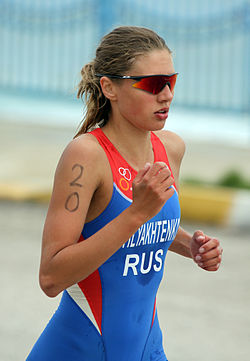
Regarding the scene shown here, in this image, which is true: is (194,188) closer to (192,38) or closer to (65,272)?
(192,38)

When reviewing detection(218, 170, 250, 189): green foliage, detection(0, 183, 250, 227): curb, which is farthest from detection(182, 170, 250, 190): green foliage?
detection(0, 183, 250, 227): curb

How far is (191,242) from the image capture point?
288 cm

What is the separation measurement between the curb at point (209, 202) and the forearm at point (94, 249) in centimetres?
557

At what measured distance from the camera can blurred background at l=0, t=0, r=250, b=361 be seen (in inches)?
212

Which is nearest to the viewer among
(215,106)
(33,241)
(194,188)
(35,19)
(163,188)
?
(163,188)

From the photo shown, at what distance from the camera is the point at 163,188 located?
2.37 metres

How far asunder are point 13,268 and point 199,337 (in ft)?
6.08

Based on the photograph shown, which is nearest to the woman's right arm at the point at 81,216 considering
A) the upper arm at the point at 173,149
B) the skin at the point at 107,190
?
the skin at the point at 107,190

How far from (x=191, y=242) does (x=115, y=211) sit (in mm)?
393

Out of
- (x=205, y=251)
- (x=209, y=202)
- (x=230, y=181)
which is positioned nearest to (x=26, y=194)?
(x=209, y=202)

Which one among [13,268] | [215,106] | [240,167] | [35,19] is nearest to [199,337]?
[13,268]

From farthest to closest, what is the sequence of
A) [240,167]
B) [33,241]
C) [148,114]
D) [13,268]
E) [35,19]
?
1. [35,19]
2. [240,167]
3. [33,241]
4. [13,268]
5. [148,114]

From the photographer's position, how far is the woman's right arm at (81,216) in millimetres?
2367

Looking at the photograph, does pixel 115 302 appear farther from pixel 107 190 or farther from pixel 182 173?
pixel 182 173
